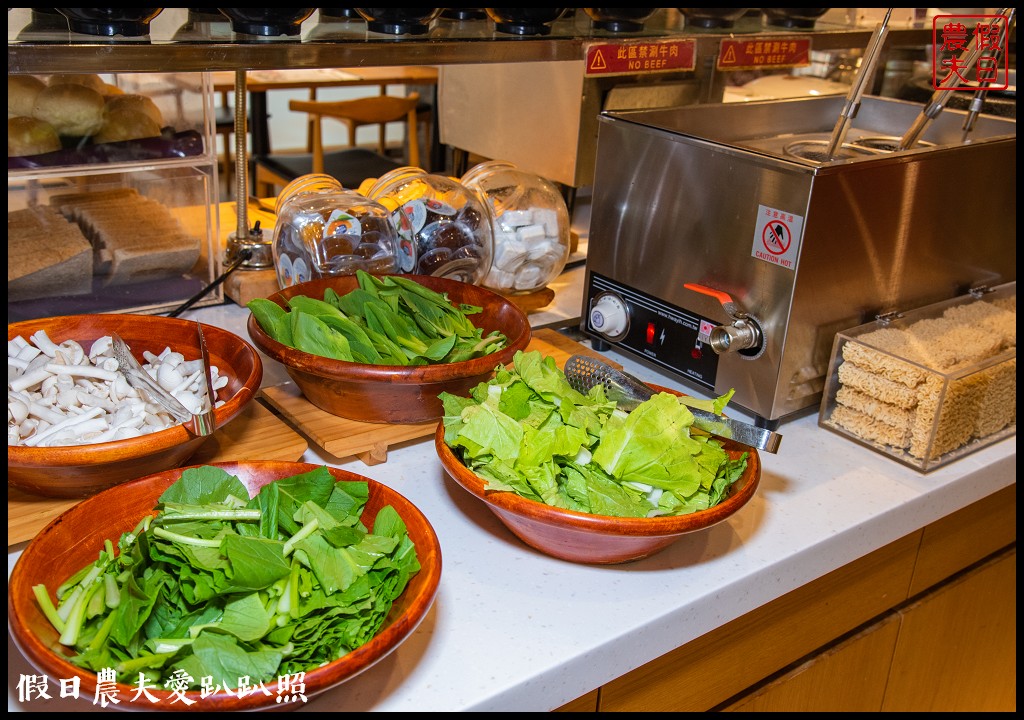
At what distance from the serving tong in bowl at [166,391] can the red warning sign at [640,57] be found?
625 millimetres

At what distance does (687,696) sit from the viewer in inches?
38.6

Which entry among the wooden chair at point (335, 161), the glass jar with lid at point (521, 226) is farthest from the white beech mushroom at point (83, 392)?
the wooden chair at point (335, 161)

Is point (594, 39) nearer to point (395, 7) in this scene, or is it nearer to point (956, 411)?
point (395, 7)

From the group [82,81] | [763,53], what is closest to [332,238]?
[82,81]

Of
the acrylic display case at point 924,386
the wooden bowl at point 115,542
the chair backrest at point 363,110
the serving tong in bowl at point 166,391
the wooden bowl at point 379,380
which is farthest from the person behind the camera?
the chair backrest at point 363,110

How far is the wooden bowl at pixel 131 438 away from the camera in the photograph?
2.70 feet

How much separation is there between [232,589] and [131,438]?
0.75ft

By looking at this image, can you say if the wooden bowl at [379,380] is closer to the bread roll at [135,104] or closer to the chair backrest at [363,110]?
the bread roll at [135,104]

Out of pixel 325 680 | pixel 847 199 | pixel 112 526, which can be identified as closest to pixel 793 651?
pixel 847 199

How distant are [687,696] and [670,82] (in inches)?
40.4

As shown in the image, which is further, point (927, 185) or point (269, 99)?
point (269, 99)

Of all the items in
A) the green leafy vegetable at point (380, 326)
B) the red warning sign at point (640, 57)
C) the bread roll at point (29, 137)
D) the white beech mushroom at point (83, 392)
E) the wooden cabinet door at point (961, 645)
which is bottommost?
the wooden cabinet door at point (961, 645)

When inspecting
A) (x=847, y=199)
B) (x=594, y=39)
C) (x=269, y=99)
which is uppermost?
(x=594, y=39)

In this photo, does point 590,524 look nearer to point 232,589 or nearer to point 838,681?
point 232,589
